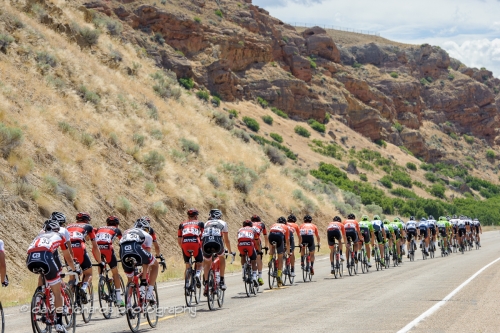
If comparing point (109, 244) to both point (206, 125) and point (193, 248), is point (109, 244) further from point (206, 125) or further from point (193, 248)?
point (206, 125)

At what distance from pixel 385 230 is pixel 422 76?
9891 centimetres

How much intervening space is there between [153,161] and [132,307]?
863 inches

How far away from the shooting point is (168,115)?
42.9 metres

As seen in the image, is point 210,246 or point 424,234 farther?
point 424,234

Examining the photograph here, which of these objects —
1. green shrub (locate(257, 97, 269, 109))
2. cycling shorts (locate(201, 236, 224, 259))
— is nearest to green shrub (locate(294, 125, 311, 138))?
green shrub (locate(257, 97, 269, 109))

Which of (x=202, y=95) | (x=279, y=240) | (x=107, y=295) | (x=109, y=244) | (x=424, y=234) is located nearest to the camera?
(x=109, y=244)

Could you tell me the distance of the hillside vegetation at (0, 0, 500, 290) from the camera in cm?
2777

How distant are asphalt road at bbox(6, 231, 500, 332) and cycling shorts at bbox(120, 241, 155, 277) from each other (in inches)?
44.4

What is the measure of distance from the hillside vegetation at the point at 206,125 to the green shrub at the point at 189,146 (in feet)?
0.33

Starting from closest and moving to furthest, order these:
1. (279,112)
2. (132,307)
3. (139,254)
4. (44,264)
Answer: (44,264) < (132,307) < (139,254) < (279,112)

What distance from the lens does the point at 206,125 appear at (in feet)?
152

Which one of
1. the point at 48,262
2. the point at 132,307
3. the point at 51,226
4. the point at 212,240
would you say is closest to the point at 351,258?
the point at 212,240

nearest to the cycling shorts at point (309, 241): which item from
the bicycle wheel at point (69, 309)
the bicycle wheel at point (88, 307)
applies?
the bicycle wheel at point (88, 307)

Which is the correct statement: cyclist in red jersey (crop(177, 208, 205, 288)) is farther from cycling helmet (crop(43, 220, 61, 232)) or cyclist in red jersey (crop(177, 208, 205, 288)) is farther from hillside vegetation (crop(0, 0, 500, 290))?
hillside vegetation (crop(0, 0, 500, 290))
